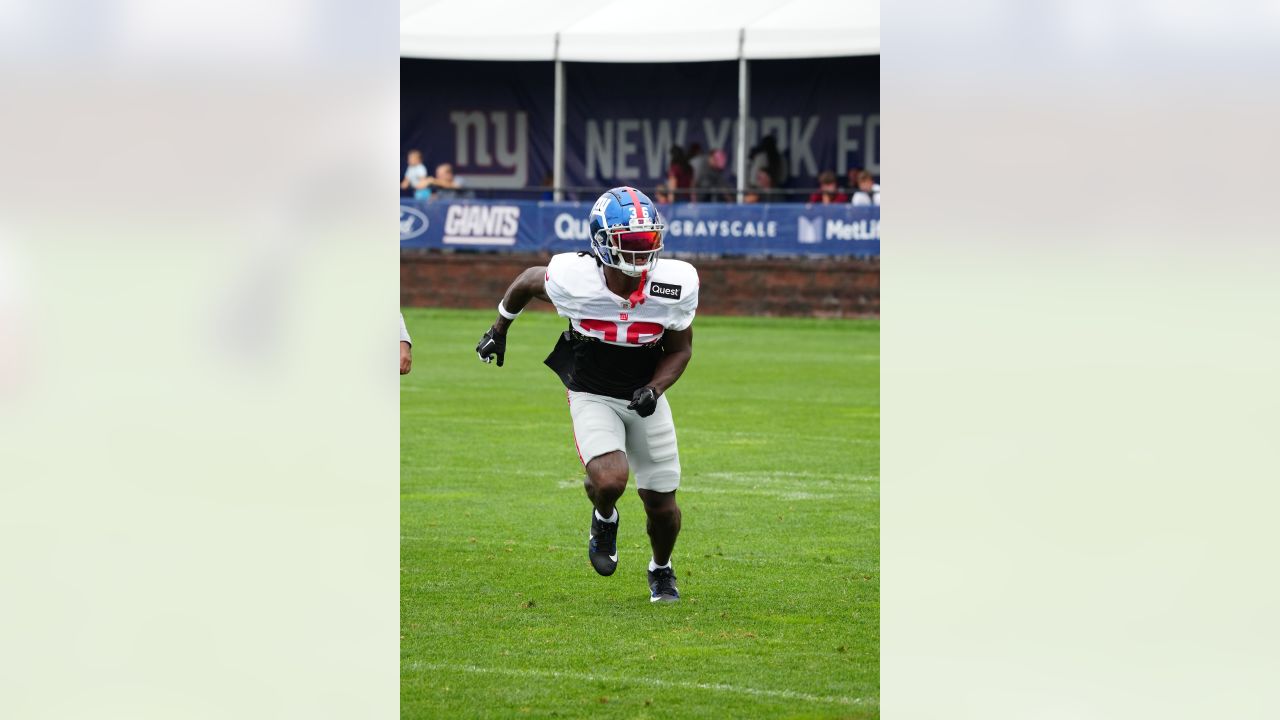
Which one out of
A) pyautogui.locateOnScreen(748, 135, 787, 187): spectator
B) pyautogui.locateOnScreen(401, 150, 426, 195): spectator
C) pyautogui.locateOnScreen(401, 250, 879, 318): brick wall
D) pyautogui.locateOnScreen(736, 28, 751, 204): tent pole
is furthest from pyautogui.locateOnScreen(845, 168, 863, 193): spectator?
pyautogui.locateOnScreen(401, 150, 426, 195): spectator

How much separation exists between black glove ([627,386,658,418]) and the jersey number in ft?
1.33

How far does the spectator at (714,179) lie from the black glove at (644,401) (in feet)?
73.2

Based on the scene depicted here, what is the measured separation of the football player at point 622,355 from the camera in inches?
311

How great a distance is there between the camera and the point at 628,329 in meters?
8.06

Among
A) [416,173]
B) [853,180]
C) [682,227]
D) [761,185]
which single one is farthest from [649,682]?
[416,173]

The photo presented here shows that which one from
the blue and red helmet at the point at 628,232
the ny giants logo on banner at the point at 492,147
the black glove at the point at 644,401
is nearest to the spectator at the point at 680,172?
the ny giants logo on banner at the point at 492,147

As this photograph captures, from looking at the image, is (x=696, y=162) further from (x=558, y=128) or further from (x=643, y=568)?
(x=643, y=568)

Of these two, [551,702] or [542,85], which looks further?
[542,85]

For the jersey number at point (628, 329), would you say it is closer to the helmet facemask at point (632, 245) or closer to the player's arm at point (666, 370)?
the player's arm at point (666, 370)

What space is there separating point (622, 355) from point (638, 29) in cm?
2345
